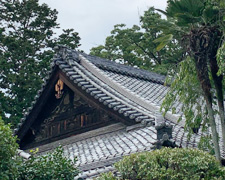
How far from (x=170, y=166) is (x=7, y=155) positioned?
2.47 m

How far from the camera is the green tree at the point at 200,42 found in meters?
8.70

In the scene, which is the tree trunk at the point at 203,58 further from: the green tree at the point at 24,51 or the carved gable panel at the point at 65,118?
the green tree at the point at 24,51

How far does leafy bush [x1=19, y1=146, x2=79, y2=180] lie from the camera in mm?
7109

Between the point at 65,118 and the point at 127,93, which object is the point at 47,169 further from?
the point at 65,118

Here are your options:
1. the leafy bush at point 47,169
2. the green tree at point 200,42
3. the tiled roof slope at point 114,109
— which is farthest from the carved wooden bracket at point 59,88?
the leafy bush at point 47,169

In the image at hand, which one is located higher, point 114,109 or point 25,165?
point 114,109

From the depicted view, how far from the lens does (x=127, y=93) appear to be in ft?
40.9

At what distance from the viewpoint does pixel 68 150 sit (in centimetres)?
1202

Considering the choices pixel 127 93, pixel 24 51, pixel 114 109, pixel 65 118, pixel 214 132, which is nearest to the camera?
pixel 214 132

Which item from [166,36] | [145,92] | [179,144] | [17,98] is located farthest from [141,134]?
[17,98]

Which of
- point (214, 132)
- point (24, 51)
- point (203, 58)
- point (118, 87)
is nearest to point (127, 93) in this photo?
point (118, 87)

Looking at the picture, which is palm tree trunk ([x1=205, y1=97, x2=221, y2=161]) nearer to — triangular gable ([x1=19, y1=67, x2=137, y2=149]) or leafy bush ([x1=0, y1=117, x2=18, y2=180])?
triangular gable ([x1=19, y1=67, x2=137, y2=149])

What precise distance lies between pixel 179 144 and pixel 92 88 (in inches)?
148

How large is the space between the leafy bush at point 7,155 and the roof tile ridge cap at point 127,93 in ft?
18.1
